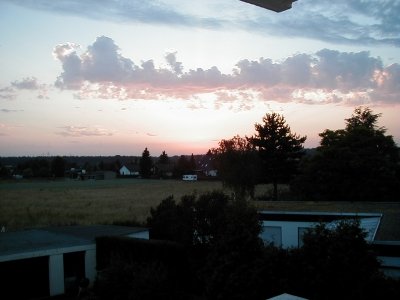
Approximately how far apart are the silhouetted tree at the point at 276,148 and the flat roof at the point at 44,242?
2725 centimetres

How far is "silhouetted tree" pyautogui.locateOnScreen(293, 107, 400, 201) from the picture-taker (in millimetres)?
42291

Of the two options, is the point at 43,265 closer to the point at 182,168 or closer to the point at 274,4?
the point at 274,4

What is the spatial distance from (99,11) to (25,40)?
20.5ft

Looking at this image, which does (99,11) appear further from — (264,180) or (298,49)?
(264,180)

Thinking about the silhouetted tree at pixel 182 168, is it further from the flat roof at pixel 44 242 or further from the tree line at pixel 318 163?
the flat roof at pixel 44 242

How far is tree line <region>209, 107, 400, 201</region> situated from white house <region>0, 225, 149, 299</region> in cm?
2151

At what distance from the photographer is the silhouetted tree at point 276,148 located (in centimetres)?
4941

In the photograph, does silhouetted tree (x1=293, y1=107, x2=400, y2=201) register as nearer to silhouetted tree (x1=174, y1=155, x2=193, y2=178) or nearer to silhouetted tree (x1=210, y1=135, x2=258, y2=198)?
silhouetted tree (x1=210, y1=135, x2=258, y2=198)

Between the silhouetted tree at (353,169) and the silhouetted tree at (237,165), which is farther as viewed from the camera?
the silhouetted tree at (237,165)

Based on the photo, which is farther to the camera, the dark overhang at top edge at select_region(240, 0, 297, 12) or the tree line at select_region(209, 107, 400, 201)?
the tree line at select_region(209, 107, 400, 201)

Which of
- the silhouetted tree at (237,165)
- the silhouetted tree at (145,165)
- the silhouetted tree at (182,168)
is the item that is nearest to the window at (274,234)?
the silhouetted tree at (237,165)

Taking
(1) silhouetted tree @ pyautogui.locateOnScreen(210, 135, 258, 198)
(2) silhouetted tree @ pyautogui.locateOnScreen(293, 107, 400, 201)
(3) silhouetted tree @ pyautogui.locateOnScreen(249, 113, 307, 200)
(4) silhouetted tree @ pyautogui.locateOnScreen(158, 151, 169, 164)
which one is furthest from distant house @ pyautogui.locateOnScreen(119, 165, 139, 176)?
(2) silhouetted tree @ pyautogui.locateOnScreen(293, 107, 400, 201)

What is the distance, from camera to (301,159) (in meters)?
48.7

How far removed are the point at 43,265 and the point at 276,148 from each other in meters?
34.6
